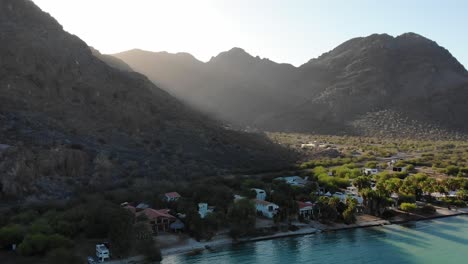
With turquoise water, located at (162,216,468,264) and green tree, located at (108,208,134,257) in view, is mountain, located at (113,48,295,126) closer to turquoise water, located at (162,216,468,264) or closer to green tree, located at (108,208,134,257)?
turquoise water, located at (162,216,468,264)

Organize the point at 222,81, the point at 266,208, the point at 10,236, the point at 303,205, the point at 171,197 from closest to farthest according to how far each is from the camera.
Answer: the point at 10,236
the point at 171,197
the point at 266,208
the point at 303,205
the point at 222,81

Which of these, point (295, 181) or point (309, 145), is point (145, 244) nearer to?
point (295, 181)

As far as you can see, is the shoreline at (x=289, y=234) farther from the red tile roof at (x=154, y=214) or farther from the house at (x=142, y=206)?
the house at (x=142, y=206)

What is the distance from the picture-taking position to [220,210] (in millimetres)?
43688

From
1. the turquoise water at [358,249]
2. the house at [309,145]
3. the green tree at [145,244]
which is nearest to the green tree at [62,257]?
the green tree at [145,244]

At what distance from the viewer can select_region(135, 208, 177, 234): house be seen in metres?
40.3


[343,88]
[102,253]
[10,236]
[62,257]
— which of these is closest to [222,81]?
[343,88]

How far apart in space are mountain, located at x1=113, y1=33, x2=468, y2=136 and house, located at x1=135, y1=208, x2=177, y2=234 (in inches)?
3764

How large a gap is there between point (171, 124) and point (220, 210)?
113 ft

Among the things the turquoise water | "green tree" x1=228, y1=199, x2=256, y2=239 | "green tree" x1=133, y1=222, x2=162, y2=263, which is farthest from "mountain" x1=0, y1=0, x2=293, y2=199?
the turquoise water

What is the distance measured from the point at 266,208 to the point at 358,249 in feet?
35.4

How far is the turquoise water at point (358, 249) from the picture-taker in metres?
36.4

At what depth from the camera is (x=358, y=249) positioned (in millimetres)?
39094

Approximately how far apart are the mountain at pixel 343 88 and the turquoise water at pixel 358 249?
94.9m
